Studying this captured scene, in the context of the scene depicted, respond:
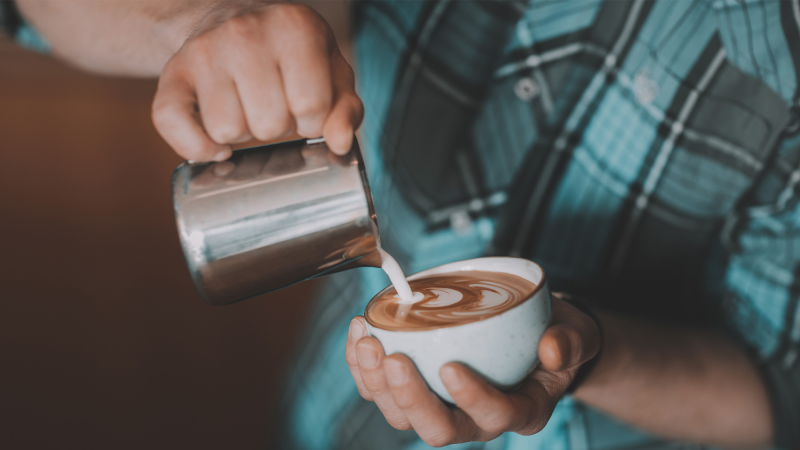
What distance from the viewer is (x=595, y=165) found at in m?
0.85

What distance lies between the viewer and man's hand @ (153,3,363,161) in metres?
0.48

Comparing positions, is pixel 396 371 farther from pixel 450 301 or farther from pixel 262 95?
pixel 262 95

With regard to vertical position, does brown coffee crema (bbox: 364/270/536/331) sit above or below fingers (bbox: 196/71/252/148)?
below

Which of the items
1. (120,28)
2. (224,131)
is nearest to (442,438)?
(224,131)

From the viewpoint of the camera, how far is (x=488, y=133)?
3.11 feet

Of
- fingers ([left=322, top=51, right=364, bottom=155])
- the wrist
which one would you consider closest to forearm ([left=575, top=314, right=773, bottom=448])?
the wrist

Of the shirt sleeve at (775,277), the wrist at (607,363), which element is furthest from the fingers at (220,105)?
the shirt sleeve at (775,277)

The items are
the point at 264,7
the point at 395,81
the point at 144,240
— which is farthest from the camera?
the point at 144,240

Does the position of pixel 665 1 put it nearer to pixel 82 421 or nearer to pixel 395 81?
pixel 395 81

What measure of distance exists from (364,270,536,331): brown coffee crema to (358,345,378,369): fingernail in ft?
0.09

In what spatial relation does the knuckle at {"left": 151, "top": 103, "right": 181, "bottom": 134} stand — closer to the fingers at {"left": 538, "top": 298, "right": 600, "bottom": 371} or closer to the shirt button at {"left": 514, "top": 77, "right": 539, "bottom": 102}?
the fingers at {"left": 538, "top": 298, "right": 600, "bottom": 371}

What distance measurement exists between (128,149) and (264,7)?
1538mm

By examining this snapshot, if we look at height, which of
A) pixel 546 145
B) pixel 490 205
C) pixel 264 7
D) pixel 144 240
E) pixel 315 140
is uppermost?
pixel 264 7

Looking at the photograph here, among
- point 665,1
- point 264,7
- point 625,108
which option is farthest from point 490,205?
point 264,7
